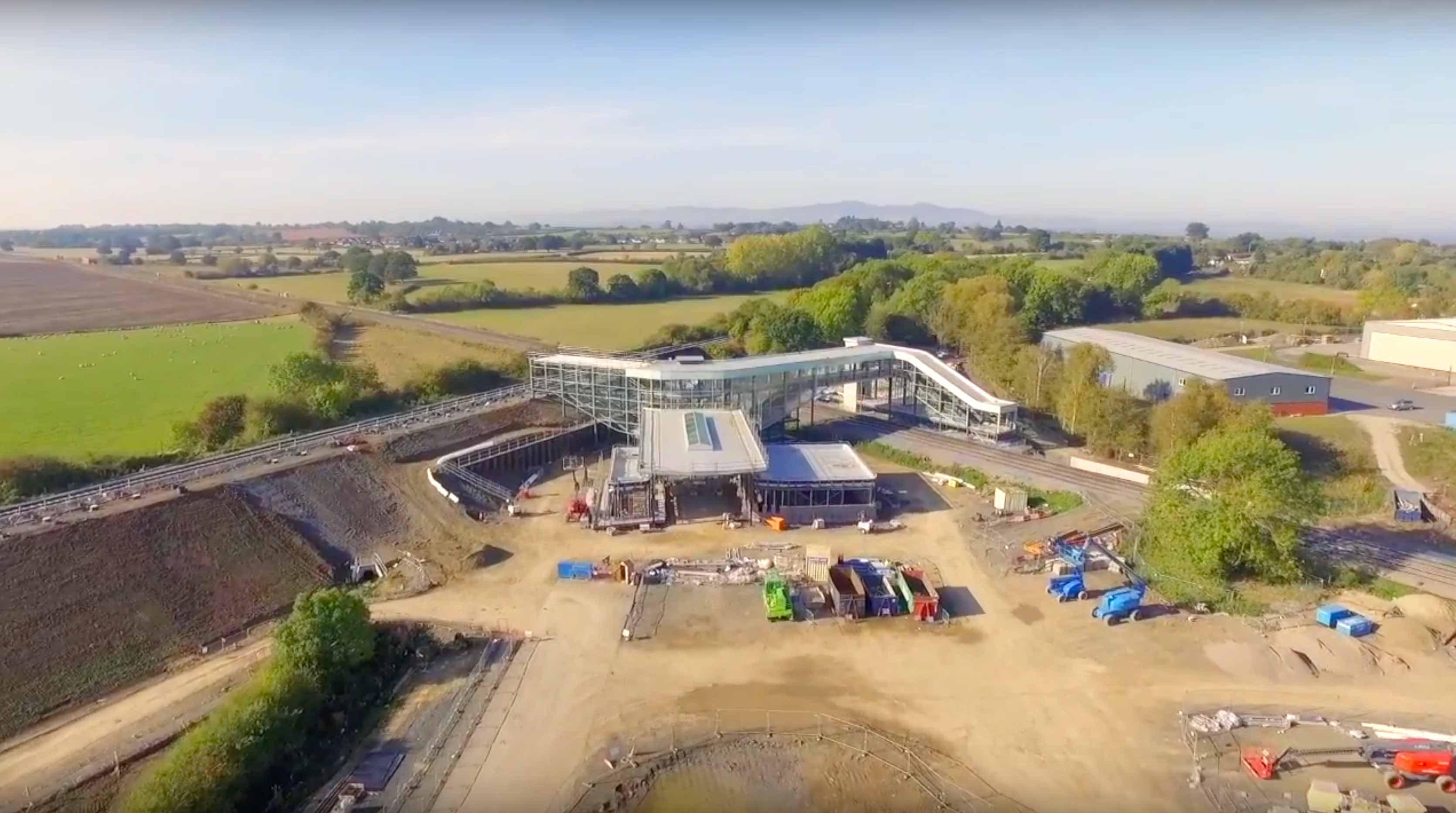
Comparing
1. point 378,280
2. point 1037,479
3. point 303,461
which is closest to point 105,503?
point 303,461

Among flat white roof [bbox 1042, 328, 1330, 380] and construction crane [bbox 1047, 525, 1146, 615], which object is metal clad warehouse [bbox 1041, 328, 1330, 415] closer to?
flat white roof [bbox 1042, 328, 1330, 380]

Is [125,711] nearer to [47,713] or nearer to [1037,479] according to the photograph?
[47,713]

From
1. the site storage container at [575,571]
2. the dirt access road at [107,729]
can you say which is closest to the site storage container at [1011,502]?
the site storage container at [575,571]

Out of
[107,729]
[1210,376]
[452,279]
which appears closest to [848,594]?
[107,729]

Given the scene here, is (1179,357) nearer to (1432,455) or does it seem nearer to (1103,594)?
(1432,455)

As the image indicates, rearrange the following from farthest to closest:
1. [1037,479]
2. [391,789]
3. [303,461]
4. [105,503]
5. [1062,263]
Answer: [1062,263] → [1037,479] → [303,461] → [105,503] → [391,789]

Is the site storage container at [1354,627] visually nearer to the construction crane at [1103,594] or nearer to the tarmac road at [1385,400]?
the construction crane at [1103,594]
